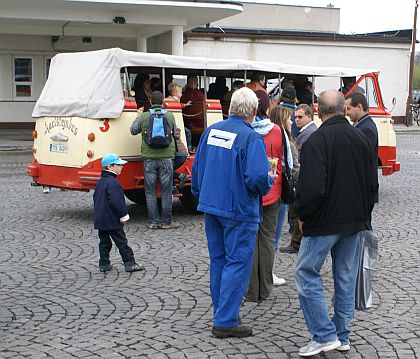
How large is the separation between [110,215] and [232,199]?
240 centimetres

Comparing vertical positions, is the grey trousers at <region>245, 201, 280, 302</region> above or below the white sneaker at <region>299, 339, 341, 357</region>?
above

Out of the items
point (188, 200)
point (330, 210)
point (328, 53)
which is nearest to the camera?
point (330, 210)

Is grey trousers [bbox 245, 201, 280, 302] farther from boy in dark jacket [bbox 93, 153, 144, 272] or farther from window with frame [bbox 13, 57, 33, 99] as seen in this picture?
window with frame [bbox 13, 57, 33, 99]

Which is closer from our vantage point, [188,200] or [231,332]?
[231,332]

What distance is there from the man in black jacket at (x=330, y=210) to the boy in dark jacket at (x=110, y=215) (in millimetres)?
2897

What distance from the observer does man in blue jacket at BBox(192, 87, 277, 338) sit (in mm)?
5523

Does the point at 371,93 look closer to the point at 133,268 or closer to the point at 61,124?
the point at 61,124

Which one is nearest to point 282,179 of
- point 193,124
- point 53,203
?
point 193,124

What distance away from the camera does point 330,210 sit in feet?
16.5

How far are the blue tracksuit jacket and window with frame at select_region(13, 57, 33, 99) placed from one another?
24520mm

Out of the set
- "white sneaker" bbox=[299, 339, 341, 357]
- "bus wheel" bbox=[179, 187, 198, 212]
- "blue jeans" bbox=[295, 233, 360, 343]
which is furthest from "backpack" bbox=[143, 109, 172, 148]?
"white sneaker" bbox=[299, 339, 341, 357]

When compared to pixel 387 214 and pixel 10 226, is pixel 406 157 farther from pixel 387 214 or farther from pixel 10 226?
pixel 10 226

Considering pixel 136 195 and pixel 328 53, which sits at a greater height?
pixel 328 53

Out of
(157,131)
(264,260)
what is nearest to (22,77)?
(157,131)
